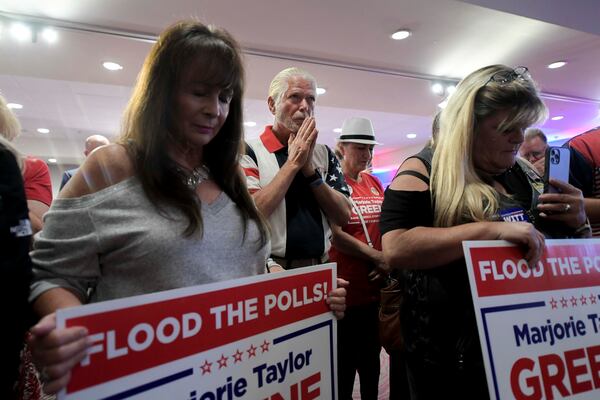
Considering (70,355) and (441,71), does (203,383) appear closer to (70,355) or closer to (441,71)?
(70,355)

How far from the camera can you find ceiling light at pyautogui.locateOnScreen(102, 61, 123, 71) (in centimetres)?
382

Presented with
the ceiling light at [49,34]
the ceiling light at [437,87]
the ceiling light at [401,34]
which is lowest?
the ceiling light at [49,34]

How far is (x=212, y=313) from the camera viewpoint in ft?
2.35

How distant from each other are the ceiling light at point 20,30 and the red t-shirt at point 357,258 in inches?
113

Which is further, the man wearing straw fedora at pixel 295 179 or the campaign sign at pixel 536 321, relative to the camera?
the man wearing straw fedora at pixel 295 179

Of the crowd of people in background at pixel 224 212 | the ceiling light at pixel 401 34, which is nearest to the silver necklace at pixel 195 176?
the crowd of people in background at pixel 224 212

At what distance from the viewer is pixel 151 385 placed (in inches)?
24.8

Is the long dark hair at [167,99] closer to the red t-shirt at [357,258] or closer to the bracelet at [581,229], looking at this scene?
the bracelet at [581,229]

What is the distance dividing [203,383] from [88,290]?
0.30 meters

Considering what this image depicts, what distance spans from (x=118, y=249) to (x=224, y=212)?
9.9 inches

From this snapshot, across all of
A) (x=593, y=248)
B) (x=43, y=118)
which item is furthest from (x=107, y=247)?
(x=43, y=118)

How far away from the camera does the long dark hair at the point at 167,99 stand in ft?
2.58

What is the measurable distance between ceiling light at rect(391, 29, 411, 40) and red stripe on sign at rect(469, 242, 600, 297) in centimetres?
279

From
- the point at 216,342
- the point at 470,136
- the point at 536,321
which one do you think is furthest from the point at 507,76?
the point at 216,342
